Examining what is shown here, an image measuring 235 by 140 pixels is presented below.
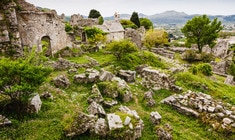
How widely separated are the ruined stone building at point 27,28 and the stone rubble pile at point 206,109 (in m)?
13.4

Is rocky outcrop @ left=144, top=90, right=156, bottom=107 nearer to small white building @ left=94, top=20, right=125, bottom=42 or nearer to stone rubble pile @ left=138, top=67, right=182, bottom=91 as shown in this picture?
stone rubble pile @ left=138, top=67, right=182, bottom=91

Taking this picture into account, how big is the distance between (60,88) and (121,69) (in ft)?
24.3

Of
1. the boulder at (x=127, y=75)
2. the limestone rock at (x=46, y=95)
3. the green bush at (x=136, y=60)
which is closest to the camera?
the limestone rock at (x=46, y=95)

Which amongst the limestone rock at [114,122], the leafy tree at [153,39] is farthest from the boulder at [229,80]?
the limestone rock at [114,122]

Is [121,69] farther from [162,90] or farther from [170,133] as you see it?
[170,133]

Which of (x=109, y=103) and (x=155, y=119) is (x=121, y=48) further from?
(x=155, y=119)

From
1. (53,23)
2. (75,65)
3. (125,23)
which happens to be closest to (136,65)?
(75,65)

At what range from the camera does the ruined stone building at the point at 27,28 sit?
55.8ft

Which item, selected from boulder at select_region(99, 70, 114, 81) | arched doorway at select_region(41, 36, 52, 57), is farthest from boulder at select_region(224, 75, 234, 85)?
arched doorway at select_region(41, 36, 52, 57)

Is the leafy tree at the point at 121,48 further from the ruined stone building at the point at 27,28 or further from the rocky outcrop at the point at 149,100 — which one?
the rocky outcrop at the point at 149,100

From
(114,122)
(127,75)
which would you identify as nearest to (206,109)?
(114,122)

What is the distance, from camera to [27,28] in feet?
65.4

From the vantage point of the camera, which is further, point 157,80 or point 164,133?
point 157,80

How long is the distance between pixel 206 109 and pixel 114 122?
281 inches
